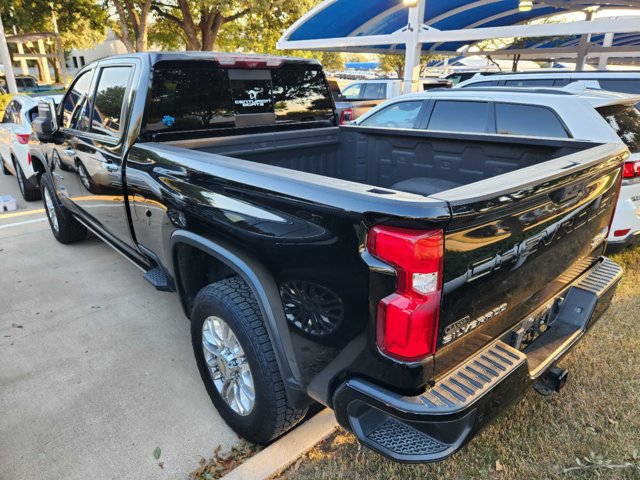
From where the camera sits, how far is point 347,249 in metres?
1.64

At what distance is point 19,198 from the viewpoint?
731 centimetres

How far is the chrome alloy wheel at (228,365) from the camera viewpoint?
235cm

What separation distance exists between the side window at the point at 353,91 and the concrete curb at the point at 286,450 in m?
12.1

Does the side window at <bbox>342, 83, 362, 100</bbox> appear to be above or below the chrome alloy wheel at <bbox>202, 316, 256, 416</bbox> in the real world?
above

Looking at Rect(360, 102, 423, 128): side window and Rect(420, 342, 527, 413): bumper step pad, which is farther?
Rect(360, 102, 423, 128): side window

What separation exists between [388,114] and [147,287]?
12.8 feet

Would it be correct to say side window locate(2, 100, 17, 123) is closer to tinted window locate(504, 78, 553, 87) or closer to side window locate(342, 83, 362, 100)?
tinted window locate(504, 78, 553, 87)

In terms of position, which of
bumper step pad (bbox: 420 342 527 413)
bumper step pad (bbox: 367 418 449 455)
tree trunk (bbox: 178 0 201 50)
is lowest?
bumper step pad (bbox: 367 418 449 455)

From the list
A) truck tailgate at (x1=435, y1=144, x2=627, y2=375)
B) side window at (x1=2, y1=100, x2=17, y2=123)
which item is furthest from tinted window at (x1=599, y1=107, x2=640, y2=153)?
side window at (x1=2, y1=100, x2=17, y2=123)

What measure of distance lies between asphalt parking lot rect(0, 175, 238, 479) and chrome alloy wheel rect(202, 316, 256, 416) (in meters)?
0.26

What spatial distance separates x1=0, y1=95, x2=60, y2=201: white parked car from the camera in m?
6.28

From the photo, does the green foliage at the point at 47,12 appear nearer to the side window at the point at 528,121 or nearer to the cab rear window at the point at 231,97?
the cab rear window at the point at 231,97

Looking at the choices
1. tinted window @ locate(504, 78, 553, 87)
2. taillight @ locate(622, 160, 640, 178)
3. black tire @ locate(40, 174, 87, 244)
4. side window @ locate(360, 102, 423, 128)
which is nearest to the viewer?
taillight @ locate(622, 160, 640, 178)

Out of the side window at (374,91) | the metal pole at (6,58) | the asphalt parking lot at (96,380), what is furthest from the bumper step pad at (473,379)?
the metal pole at (6,58)
